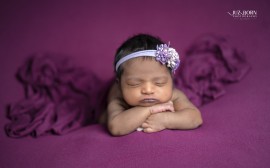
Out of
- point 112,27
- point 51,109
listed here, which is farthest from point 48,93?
point 112,27

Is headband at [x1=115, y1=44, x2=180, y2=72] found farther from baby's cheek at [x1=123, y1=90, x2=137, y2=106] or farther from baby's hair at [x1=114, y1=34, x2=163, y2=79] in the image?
baby's cheek at [x1=123, y1=90, x2=137, y2=106]

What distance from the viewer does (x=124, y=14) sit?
2.21m

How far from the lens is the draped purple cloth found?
1783 mm

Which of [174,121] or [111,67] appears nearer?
[174,121]

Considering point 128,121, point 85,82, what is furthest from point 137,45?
point 85,82

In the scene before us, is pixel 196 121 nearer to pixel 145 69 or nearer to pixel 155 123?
pixel 155 123

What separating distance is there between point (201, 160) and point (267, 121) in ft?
1.48

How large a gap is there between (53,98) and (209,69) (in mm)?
1008

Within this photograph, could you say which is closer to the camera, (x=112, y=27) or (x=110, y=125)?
(x=110, y=125)

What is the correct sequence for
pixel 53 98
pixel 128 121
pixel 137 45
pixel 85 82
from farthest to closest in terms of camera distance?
pixel 85 82 → pixel 53 98 → pixel 137 45 → pixel 128 121

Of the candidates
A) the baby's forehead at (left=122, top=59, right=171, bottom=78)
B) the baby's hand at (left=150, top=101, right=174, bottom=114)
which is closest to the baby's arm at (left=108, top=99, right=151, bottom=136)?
the baby's hand at (left=150, top=101, right=174, bottom=114)

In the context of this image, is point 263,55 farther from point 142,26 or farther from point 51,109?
point 51,109

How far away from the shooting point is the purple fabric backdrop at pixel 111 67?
1.22 meters

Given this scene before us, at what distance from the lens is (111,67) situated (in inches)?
83.3
